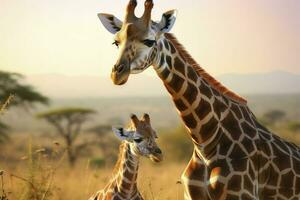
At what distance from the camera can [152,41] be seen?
15.2 ft

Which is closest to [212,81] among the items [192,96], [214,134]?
[192,96]

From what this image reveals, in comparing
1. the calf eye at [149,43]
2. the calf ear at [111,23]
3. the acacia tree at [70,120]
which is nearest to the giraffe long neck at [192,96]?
the calf eye at [149,43]

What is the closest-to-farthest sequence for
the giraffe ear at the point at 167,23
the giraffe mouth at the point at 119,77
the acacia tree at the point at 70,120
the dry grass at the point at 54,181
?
the giraffe mouth at the point at 119,77
the giraffe ear at the point at 167,23
the dry grass at the point at 54,181
the acacia tree at the point at 70,120

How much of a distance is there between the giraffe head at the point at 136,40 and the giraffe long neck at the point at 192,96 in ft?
0.58

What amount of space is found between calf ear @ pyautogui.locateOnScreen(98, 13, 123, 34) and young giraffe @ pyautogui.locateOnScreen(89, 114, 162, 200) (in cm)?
359

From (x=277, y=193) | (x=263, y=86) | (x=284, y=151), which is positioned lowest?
(x=277, y=193)

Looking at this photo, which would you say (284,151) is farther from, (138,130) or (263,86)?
(263,86)

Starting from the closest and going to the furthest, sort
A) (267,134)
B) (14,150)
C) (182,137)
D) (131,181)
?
(267,134), (131,181), (182,137), (14,150)

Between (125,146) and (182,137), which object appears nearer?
(125,146)

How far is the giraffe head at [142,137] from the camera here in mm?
8312

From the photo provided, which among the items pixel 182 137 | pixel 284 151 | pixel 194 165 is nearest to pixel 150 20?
pixel 194 165

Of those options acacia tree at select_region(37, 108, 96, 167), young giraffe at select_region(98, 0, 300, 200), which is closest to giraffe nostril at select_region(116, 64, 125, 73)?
young giraffe at select_region(98, 0, 300, 200)

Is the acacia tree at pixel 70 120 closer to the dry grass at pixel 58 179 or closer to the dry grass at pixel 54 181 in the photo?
the dry grass at pixel 58 179

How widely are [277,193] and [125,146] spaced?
144 inches
